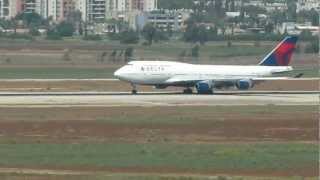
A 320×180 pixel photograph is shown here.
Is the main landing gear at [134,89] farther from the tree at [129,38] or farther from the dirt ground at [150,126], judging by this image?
the tree at [129,38]

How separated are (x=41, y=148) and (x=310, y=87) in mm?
51683

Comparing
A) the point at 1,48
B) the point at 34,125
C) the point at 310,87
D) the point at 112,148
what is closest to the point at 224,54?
the point at 1,48

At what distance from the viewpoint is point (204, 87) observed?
282 ft

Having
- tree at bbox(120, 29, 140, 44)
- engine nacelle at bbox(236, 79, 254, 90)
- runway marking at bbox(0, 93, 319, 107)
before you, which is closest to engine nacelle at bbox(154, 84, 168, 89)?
runway marking at bbox(0, 93, 319, 107)

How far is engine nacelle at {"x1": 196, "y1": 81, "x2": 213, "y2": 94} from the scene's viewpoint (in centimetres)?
8575

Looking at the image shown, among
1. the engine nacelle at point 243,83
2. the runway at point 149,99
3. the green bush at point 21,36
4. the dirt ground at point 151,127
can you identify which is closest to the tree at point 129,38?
the green bush at point 21,36

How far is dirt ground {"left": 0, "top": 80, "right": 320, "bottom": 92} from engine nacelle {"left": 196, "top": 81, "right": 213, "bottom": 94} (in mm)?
6673

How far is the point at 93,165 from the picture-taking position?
41188 millimetres

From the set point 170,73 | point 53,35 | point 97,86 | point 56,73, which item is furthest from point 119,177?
point 53,35

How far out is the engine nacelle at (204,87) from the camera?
85.8 meters

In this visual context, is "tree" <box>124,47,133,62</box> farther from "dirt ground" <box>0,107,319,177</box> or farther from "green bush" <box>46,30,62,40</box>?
"dirt ground" <box>0,107,319,177</box>

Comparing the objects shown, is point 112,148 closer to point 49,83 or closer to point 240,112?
point 240,112

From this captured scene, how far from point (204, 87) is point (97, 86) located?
39.2 ft

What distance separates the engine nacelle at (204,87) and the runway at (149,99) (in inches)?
35.6
